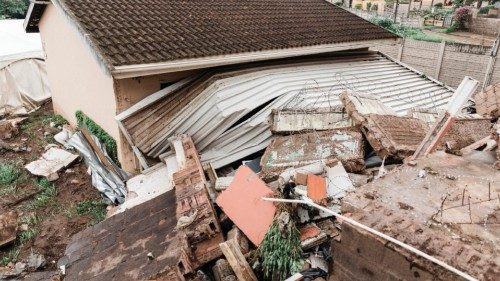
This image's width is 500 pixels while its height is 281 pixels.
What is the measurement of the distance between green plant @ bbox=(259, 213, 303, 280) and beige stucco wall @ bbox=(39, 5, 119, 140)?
4932mm

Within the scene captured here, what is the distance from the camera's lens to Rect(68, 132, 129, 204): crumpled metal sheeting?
303 inches

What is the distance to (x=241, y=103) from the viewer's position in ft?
21.6

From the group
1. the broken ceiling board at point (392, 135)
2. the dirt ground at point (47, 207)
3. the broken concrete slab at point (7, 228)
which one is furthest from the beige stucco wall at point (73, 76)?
the broken ceiling board at point (392, 135)

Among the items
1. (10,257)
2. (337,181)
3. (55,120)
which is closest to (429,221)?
(337,181)

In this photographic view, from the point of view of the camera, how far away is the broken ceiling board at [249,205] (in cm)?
393

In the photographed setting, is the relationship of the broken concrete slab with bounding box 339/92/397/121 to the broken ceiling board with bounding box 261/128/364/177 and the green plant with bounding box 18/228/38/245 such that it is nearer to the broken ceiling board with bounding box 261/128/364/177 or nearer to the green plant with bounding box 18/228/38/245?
the broken ceiling board with bounding box 261/128/364/177

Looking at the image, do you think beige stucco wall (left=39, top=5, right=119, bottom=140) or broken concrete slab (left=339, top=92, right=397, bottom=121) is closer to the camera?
broken concrete slab (left=339, top=92, right=397, bottom=121)

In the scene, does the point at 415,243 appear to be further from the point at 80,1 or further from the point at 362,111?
the point at 80,1

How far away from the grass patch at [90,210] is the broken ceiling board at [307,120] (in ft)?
14.1

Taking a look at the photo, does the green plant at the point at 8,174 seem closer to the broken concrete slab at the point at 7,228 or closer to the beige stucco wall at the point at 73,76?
the broken concrete slab at the point at 7,228

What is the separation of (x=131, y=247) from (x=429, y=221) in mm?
3343

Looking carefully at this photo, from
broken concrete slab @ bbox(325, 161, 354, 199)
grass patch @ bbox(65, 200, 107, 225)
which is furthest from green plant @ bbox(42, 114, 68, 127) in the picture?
broken concrete slab @ bbox(325, 161, 354, 199)

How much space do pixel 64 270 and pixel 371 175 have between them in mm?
4032

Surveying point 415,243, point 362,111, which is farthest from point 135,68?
point 415,243
